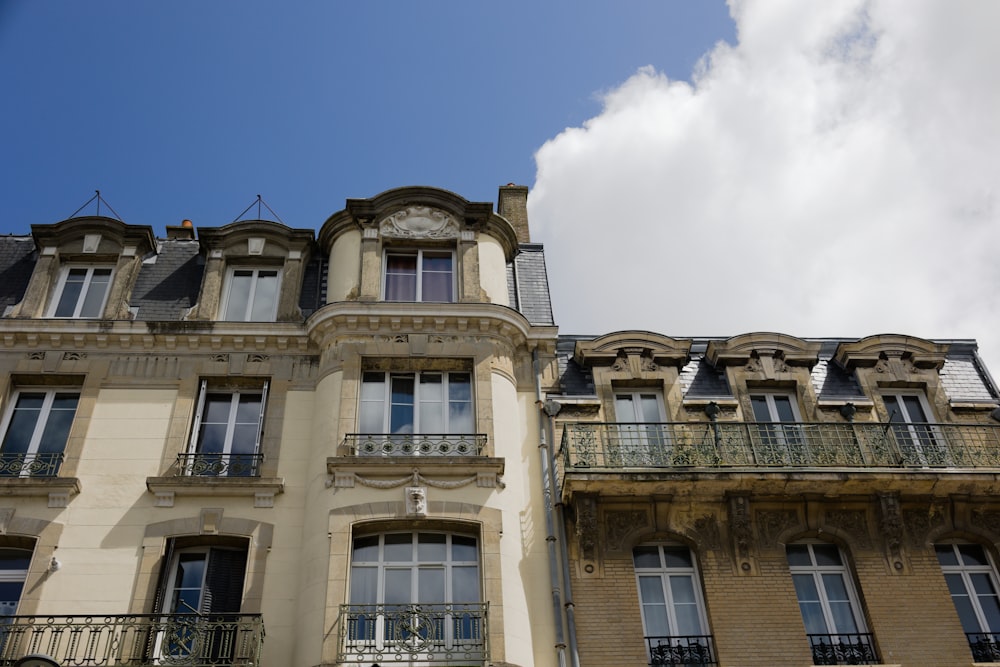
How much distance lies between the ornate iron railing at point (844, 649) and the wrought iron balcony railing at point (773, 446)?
2398 millimetres

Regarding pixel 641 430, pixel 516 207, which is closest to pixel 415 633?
pixel 641 430

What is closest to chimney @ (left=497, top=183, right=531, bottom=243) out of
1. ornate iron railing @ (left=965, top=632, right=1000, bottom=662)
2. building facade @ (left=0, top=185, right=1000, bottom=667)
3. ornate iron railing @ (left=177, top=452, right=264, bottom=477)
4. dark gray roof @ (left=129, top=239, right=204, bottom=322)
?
building facade @ (left=0, top=185, right=1000, bottom=667)

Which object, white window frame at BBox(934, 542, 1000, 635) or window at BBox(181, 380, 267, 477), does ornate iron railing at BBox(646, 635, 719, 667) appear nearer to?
white window frame at BBox(934, 542, 1000, 635)

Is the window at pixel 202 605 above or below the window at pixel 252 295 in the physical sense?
below

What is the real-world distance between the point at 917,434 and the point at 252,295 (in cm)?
1133

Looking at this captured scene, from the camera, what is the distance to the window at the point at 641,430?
13148 millimetres

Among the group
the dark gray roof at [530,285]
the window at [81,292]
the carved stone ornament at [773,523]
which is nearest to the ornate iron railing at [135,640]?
the window at [81,292]

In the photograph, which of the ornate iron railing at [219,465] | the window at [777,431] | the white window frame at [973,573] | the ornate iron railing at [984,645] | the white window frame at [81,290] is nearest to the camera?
the ornate iron railing at [984,645]

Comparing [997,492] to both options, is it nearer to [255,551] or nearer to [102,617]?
[255,551]

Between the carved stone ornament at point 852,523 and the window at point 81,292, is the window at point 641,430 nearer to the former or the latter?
the carved stone ornament at point 852,523

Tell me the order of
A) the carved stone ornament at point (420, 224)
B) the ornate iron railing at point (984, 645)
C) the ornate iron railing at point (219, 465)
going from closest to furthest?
the ornate iron railing at point (984, 645) < the ornate iron railing at point (219, 465) < the carved stone ornament at point (420, 224)

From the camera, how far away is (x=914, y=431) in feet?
47.5

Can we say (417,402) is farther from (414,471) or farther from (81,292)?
(81,292)

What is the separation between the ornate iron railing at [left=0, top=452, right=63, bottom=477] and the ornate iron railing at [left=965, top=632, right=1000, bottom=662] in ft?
43.3
